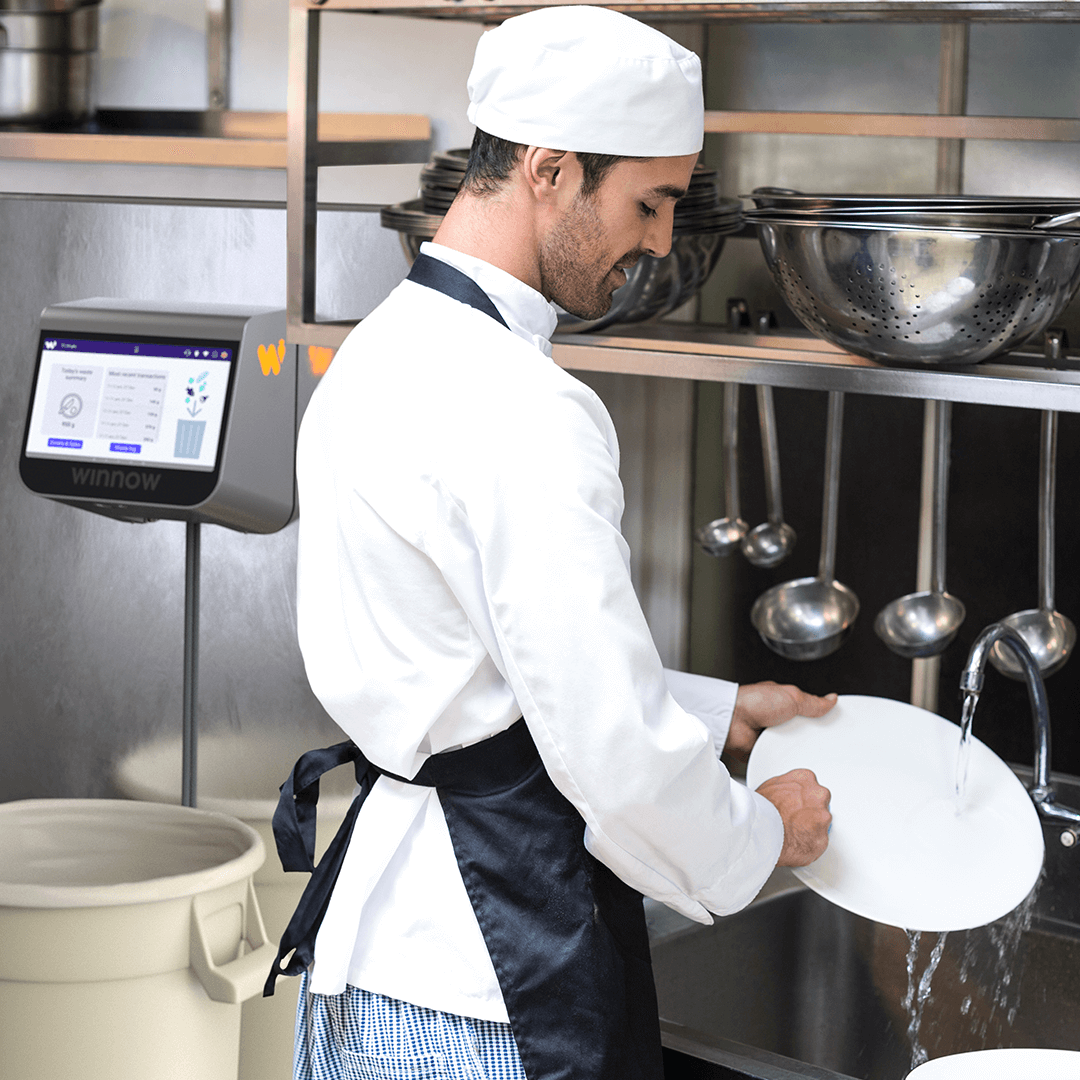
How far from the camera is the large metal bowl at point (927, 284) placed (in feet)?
3.97

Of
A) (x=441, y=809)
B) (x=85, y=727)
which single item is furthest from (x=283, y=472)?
(x=441, y=809)

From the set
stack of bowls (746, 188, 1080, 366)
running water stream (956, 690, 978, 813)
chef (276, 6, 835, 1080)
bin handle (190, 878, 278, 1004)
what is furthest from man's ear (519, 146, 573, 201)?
bin handle (190, 878, 278, 1004)

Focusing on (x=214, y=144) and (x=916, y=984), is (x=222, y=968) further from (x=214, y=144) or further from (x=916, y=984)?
(x=214, y=144)

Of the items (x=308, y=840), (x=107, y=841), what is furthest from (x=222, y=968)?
(x=308, y=840)

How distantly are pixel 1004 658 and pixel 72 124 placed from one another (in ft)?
5.22

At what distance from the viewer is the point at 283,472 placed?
1.93 meters

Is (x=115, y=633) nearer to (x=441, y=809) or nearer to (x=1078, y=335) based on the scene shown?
(x=441, y=809)

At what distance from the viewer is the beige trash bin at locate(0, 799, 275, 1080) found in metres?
1.71

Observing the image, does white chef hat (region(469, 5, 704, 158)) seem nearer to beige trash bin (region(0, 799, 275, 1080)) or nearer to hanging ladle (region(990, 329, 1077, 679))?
hanging ladle (region(990, 329, 1077, 679))

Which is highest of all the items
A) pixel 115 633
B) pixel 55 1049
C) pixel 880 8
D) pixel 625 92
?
pixel 880 8

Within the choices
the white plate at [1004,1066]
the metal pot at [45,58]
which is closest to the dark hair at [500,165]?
the white plate at [1004,1066]

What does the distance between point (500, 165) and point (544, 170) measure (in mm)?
39

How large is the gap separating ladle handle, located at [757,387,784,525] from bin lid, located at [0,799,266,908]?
2.68ft

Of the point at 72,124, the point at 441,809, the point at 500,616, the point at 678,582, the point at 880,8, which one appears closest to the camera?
the point at 500,616
